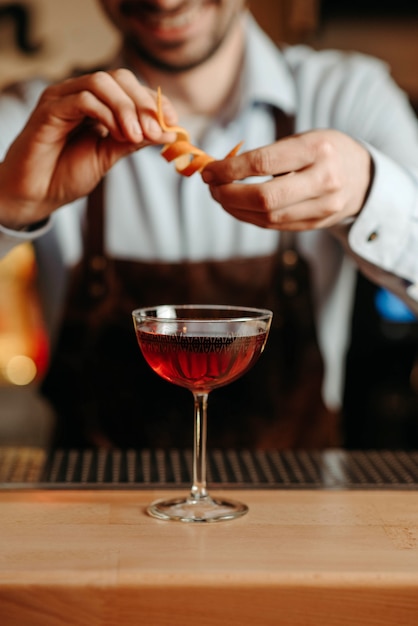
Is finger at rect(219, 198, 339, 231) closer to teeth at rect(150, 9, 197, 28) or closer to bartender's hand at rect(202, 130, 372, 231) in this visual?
bartender's hand at rect(202, 130, 372, 231)

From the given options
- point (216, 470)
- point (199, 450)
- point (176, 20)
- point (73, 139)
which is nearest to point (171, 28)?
point (176, 20)

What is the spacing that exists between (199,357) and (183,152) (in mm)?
359

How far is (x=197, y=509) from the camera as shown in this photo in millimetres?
915

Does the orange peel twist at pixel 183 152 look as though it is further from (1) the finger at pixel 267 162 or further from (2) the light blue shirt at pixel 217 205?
(2) the light blue shirt at pixel 217 205

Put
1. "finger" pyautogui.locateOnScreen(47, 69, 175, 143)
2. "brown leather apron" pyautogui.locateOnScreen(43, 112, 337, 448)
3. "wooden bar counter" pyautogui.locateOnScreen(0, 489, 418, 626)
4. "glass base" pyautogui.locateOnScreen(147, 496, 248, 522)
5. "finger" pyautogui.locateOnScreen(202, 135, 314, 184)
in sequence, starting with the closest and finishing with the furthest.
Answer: "wooden bar counter" pyautogui.locateOnScreen(0, 489, 418, 626)
"glass base" pyautogui.locateOnScreen(147, 496, 248, 522)
"finger" pyautogui.locateOnScreen(202, 135, 314, 184)
"finger" pyautogui.locateOnScreen(47, 69, 175, 143)
"brown leather apron" pyautogui.locateOnScreen(43, 112, 337, 448)

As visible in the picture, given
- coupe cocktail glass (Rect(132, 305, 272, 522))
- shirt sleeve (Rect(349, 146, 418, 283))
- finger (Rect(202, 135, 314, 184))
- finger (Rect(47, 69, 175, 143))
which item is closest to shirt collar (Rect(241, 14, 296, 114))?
shirt sleeve (Rect(349, 146, 418, 283))

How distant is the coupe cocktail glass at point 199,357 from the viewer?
888mm

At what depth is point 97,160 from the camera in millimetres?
1294

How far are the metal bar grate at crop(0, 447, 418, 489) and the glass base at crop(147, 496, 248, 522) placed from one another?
98mm

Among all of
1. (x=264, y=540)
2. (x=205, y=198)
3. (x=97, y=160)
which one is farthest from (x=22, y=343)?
(x=264, y=540)

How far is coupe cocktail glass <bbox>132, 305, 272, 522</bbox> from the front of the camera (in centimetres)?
89

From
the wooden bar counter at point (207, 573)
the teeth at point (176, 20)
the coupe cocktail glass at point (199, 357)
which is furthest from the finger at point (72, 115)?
the teeth at point (176, 20)

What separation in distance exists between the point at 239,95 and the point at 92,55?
711 mm

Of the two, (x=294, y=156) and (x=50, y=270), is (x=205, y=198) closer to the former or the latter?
(x=50, y=270)
